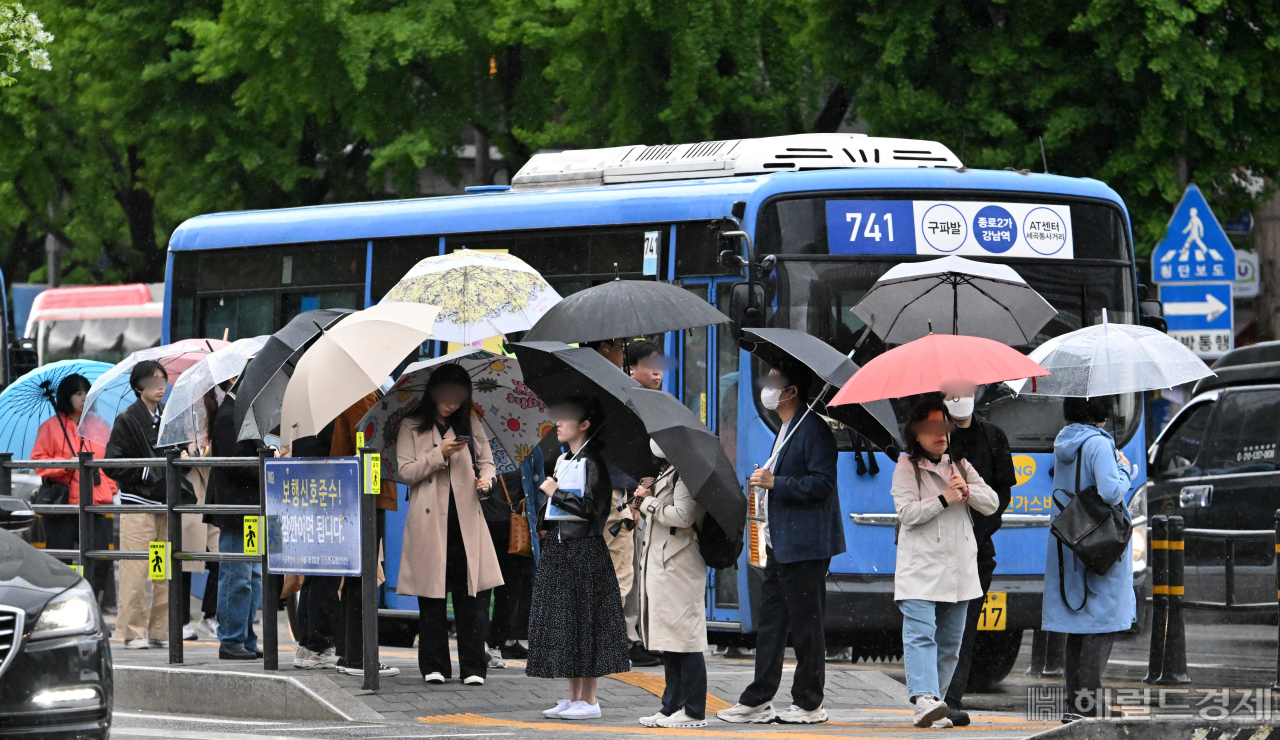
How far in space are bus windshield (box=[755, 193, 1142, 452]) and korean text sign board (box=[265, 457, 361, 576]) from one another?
2911 millimetres

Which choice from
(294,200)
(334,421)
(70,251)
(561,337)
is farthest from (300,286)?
(70,251)

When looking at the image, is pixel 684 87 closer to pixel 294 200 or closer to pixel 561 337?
pixel 294 200

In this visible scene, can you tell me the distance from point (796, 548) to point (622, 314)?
154cm

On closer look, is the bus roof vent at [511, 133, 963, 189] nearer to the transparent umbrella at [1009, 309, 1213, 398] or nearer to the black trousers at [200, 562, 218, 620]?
the transparent umbrella at [1009, 309, 1213, 398]

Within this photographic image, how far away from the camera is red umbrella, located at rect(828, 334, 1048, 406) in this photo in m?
8.55

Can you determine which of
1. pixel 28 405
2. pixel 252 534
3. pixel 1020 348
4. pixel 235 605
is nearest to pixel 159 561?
pixel 235 605

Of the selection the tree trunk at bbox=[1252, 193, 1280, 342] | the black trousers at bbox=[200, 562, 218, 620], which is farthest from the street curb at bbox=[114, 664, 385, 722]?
the tree trunk at bbox=[1252, 193, 1280, 342]

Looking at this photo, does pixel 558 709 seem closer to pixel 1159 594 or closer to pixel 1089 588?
pixel 1089 588

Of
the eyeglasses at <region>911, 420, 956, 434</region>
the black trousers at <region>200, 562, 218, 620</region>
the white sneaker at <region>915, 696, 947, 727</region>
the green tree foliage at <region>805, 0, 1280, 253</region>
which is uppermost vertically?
the green tree foliage at <region>805, 0, 1280, 253</region>

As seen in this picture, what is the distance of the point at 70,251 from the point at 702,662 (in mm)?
28435

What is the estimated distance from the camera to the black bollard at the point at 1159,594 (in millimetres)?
11719

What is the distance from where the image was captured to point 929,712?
8633 mm

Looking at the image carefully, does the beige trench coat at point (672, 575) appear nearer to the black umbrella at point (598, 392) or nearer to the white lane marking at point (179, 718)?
the black umbrella at point (598, 392)

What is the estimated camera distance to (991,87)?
59.7ft
